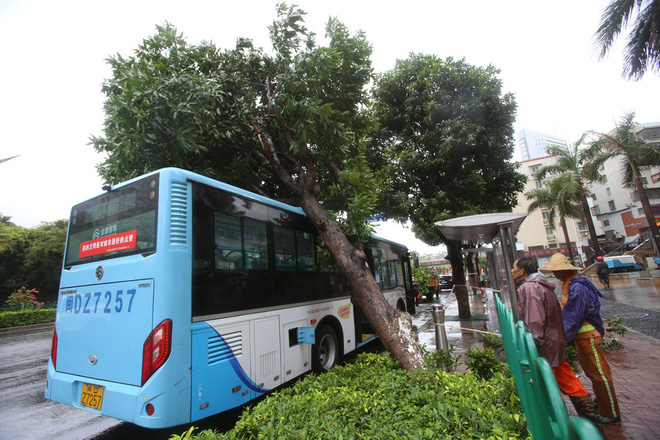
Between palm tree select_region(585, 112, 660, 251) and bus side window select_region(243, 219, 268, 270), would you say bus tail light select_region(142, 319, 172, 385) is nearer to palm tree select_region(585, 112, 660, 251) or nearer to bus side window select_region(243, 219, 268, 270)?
bus side window select_region(243, 219, 268, 270)

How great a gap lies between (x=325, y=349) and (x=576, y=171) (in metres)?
28.3

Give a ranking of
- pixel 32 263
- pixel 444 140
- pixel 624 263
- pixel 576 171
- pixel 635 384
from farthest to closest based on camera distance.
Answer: pixel 624 263 → pixel 576 171 → pixel 32 263 → pixel 444 140 → pixel 635 384

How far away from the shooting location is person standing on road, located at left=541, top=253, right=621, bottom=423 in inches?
142

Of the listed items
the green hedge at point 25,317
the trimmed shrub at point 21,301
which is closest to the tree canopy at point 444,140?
the green hedge at point 25,317

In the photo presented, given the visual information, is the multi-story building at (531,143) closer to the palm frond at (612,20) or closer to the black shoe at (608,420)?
the palm frond at (612,20)

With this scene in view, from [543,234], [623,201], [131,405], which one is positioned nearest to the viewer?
[131,405]

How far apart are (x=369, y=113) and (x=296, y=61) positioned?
267 cm

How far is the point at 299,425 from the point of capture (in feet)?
8.54

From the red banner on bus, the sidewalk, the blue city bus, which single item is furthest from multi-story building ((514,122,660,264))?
the red banner on bus

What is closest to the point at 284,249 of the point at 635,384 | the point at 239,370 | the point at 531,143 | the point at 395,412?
the point at 239,370

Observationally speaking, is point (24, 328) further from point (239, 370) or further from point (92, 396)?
point (239, 370)

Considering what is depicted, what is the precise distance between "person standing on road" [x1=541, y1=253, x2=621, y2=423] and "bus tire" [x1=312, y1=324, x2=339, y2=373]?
384cm

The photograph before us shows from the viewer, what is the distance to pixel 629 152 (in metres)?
20.9

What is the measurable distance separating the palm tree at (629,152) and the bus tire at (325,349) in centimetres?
2471
